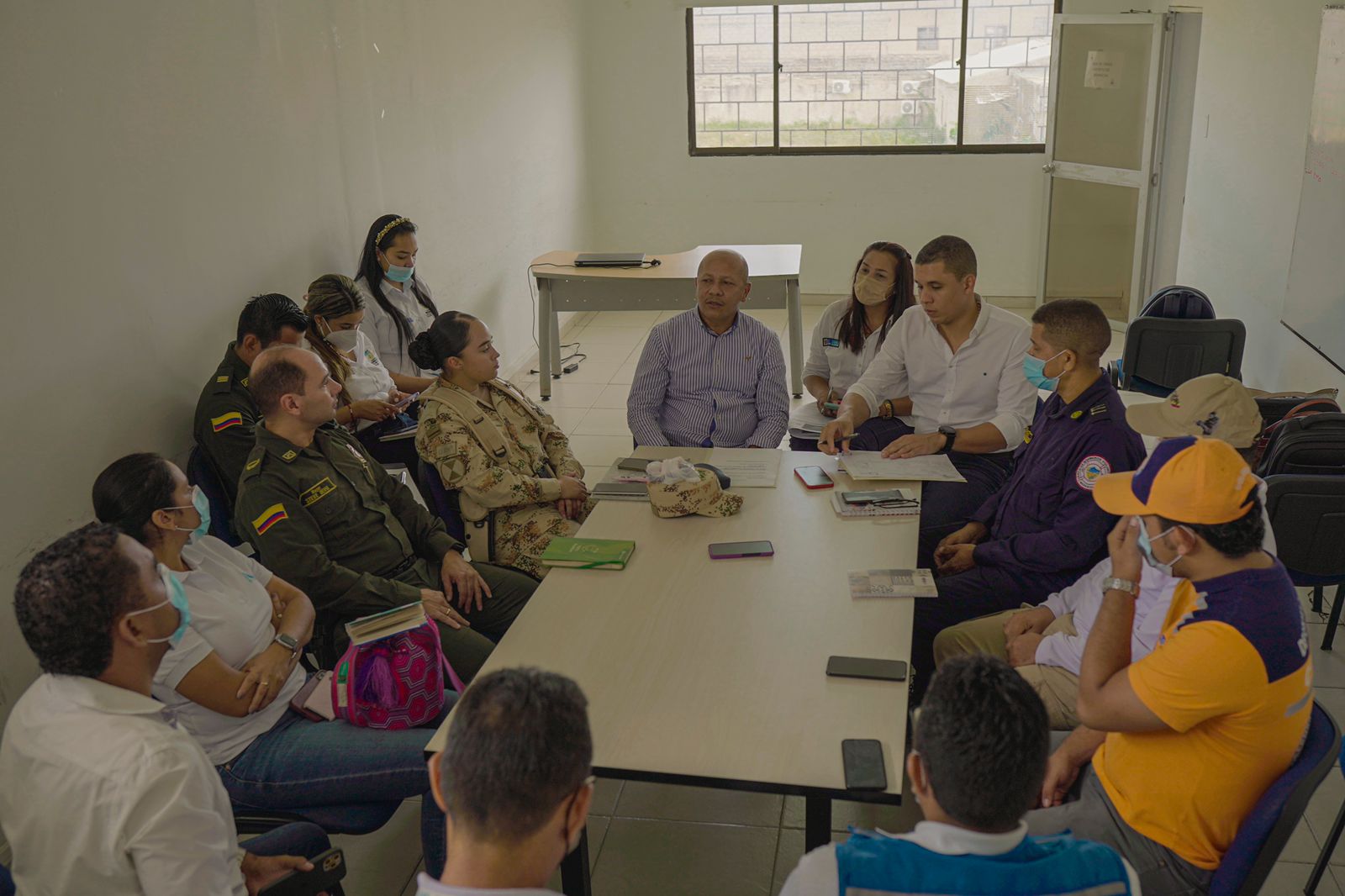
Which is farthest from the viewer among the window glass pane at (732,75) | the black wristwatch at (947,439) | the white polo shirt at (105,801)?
the window glass pane at (732,75)

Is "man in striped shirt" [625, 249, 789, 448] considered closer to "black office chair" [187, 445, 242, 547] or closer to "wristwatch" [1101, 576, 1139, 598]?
"black office chair" [187, 445, 242, 547]

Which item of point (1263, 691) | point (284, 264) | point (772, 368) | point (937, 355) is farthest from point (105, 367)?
point (1263, 691)

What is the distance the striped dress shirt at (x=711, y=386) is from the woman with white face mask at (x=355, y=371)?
1.02 metres

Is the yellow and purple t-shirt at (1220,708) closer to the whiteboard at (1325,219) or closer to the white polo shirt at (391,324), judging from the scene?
the whiteboard at (1325,219)

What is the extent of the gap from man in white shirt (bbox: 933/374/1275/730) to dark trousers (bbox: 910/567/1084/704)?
6 cm

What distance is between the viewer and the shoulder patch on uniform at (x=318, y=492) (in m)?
2.93

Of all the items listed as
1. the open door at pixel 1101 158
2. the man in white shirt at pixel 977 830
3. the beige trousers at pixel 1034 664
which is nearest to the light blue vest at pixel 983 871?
the man in white shirt at pixel 977 830

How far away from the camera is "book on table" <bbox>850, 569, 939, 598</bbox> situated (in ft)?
8.53

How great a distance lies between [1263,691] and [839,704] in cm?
77

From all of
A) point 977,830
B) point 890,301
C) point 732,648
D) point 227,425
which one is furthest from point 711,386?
point 977,830

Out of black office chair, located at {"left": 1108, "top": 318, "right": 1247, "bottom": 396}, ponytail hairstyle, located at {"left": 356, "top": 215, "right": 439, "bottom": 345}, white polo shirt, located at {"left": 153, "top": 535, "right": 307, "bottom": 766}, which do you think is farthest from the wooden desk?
white polo shirt, located at {"left": 153, "top": 535, "right": 307, "bottom": 766}

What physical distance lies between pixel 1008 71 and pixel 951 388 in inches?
219

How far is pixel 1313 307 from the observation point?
4.55 meters

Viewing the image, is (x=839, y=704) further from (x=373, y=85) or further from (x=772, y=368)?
(x=373, y=85)
